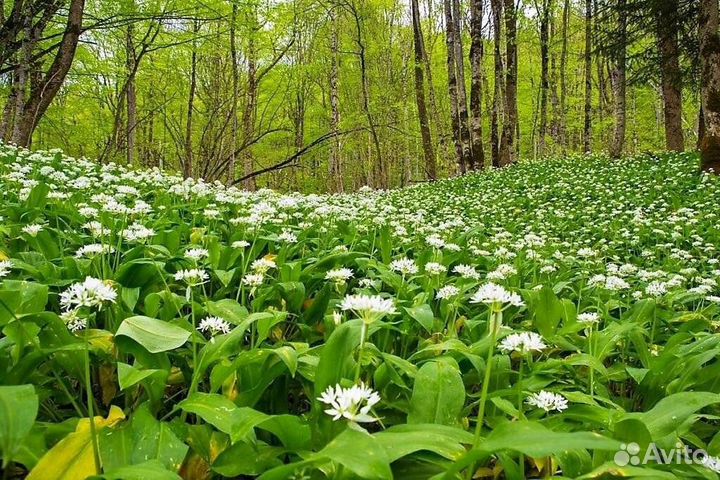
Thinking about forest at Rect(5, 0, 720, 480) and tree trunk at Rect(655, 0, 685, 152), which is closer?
forest at Rect(5, 0, 720, 480)

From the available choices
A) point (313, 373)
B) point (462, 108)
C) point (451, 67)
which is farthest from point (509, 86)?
point (313, 373)

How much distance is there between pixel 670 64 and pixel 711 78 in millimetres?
4349

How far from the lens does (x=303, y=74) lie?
649 inches

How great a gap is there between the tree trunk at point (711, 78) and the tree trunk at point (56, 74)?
34.2 feet

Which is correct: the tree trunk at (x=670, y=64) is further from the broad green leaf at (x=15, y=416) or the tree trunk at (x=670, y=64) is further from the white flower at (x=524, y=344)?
the broad green leaf at (x=15, y=416)

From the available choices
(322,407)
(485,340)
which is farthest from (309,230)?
(322,407)

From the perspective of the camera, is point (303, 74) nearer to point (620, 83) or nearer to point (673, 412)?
point (620, 83)

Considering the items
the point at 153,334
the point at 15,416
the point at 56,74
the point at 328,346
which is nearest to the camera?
the point at 15,416

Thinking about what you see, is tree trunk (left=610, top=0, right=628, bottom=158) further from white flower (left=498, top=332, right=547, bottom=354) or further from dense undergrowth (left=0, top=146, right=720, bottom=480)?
white flower (left=498, top=332, right=547, bottom=354)

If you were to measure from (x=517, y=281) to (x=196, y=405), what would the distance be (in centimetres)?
242

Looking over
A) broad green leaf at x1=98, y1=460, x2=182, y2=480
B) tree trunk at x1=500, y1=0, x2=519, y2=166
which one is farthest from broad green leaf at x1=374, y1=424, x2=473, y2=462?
tree trunk at x1=500, y1=0, x2=519, y2=166

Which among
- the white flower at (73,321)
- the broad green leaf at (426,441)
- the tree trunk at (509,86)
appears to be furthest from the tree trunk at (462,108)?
the broad green leaf at (426,441)

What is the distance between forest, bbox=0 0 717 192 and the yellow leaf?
289 inches

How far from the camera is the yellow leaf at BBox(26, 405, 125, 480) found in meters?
0.92
